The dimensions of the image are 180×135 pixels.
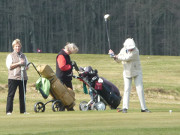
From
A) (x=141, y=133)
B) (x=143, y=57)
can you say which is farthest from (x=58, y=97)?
(x=143, y=57)

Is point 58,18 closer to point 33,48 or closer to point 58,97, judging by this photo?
point 33,48

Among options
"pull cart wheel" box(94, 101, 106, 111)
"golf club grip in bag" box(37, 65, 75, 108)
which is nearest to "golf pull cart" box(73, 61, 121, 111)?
"pull cart wheel" box(94, 101, 106, 111)

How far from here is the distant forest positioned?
35938 mm

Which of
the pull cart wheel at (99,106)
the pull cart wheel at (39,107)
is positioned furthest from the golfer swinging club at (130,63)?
the pull cart wheel at (39,107)

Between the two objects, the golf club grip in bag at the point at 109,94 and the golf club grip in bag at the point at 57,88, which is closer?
the golf club grip in bag at the point at 57,88

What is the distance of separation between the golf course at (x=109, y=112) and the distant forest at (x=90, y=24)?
6.21 feet

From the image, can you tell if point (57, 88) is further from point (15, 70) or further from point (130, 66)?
point (130, 66)

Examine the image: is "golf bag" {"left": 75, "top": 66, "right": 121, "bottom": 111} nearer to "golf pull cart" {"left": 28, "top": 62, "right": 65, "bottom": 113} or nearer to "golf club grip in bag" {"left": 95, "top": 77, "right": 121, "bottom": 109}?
"golf club grip in bag" {"left": 95, "top": 77, "right": 121, "bottom": 109}

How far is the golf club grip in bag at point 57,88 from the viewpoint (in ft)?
47.1

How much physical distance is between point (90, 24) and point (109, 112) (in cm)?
2411

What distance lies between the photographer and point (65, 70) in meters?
14.8

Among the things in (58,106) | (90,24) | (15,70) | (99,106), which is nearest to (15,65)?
(15,70)

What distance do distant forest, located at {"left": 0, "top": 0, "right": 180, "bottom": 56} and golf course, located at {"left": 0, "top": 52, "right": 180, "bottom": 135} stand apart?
6.21ft

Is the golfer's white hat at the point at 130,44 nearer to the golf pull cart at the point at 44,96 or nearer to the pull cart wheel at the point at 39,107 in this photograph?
the golf pull cart at the point at 44,96
